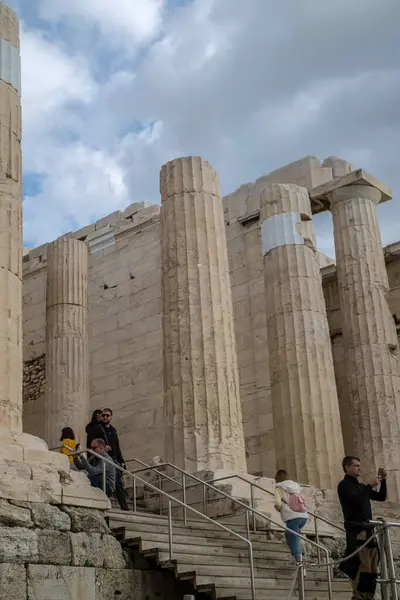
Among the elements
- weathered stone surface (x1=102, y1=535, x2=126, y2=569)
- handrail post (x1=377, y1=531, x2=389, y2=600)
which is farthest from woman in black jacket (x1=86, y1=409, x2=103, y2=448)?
handrail post (x1=377, y1=531, x2=389, y2=600)

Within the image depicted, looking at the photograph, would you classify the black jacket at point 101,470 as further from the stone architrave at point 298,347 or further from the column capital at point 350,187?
the column capital at point 350,187

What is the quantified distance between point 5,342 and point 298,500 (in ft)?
15.5

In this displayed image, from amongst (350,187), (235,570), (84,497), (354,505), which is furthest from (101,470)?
(350,187)

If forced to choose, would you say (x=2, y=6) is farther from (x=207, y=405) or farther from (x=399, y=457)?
(x=399, y=457)

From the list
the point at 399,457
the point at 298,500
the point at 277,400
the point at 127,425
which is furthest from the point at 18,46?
the point at 127,425

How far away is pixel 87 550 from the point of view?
432 inches

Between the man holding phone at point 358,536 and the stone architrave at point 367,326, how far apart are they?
8657 mm

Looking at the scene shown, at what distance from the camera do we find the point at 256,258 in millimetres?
25438

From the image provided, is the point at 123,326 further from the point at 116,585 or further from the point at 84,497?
the point at 116,585

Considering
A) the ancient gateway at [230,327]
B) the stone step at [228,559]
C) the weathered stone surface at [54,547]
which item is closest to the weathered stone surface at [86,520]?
the weathered stone surface at [54,547]

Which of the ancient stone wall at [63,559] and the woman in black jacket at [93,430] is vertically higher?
the woman in black jacket at [93,430]

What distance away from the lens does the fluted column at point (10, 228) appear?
39.8 feet

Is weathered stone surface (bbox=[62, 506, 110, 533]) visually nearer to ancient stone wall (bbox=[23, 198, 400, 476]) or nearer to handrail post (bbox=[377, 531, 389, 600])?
handrail post (bbox=[377, 531, 389, 600])

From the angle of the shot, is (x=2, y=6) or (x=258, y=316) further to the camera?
(x=258, y=316)
